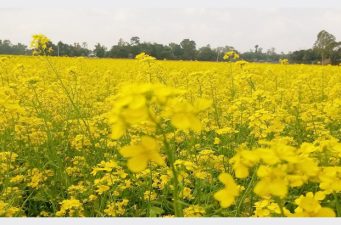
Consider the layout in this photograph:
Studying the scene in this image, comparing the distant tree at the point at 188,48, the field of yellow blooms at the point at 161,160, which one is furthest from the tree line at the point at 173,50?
the field of yellow blooms at the point at 161,160

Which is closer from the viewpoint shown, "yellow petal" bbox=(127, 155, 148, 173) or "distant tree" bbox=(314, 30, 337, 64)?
"yellow petal" bbox=(127, 155, 148, 173)

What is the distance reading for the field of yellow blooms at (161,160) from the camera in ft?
3.03

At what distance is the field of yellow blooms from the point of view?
92 cm

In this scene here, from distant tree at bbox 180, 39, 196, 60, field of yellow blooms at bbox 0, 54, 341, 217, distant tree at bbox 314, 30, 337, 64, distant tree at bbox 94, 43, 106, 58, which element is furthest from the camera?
distant tree at bbox 94, 43, 106, 58

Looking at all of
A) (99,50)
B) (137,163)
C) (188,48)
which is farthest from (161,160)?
(99,50)

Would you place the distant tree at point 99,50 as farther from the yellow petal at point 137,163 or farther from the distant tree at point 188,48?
the yellow petal at point 137,163

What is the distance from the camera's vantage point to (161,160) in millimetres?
980

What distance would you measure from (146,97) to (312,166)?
387 mm

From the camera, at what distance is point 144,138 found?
95 centimetres

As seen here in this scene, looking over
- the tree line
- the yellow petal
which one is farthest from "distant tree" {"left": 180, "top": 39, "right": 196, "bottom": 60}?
the yellow petal

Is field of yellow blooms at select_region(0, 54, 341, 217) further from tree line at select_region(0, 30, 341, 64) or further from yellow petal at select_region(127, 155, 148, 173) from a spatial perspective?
tree line at select_region(0, 30, 341, 64)

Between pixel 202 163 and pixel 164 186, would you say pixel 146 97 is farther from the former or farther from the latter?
pixel 202 163

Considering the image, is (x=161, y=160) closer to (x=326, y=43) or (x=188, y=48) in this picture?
(x=188, y=48)

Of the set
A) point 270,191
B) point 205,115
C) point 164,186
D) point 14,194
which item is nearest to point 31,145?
point 14,194
